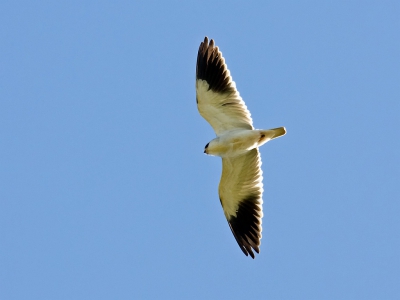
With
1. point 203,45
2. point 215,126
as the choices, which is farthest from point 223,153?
point 203,45

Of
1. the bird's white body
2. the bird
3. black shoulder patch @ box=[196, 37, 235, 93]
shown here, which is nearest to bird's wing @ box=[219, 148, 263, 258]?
the bird

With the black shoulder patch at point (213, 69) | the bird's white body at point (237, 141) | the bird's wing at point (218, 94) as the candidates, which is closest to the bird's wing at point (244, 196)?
the bird's white body at point (237, 141)

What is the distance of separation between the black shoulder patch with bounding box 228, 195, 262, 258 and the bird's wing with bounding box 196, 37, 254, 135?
55.5 inches

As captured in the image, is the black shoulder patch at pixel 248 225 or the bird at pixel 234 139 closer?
the bird at pixel 234 139

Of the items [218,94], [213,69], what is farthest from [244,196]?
[213,69]

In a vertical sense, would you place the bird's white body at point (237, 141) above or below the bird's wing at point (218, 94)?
below

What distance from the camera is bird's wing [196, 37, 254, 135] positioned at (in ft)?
35.2

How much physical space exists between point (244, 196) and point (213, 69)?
7.58 feet

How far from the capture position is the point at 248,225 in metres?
11.0

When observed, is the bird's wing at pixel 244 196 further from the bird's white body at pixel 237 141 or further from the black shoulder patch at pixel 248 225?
the bird's white body at pixel 237 141

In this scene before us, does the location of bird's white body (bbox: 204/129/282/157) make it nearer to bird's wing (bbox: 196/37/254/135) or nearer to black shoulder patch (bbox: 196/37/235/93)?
bird's wing (bbox: 196/37/254/135)

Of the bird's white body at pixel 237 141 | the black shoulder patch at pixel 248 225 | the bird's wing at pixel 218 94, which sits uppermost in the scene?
the bird's wing at pixel 218 94

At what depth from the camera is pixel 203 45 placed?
35.7ft

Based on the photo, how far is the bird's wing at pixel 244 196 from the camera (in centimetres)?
1091
